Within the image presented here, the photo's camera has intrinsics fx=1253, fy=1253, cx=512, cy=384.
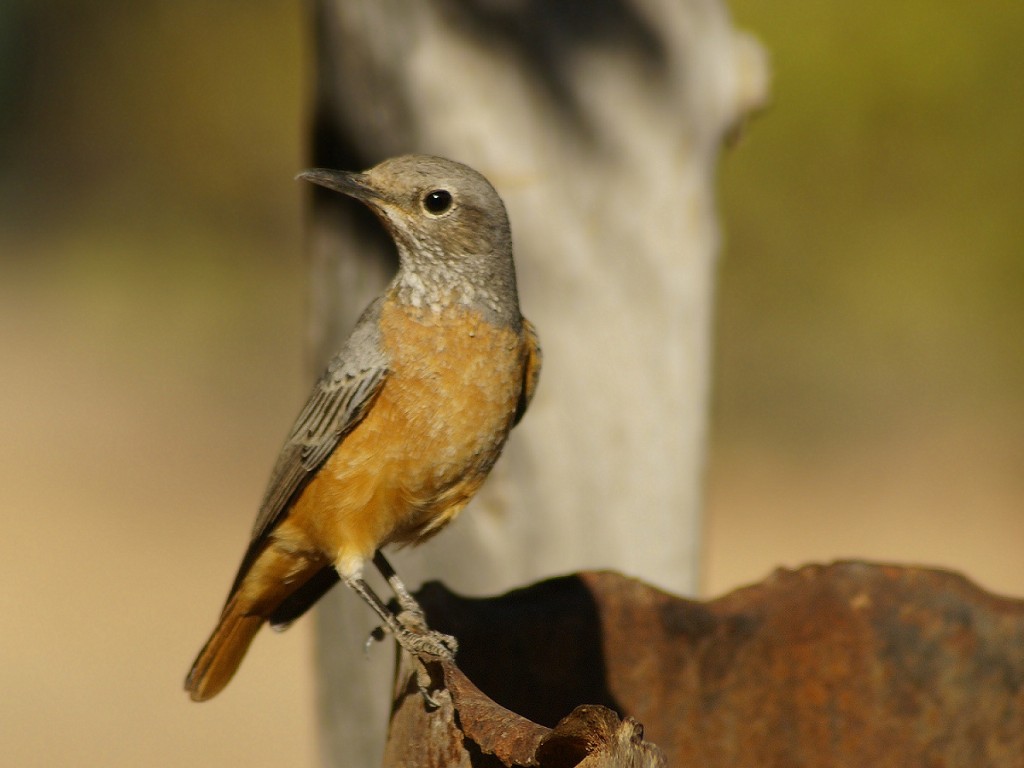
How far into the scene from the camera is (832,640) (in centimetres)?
342

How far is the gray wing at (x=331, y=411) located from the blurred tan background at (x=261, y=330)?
171 inches

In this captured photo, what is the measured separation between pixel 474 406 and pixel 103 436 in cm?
854

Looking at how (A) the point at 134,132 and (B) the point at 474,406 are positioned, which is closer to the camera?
(B) the point at 474,406

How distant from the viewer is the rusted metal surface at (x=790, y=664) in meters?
3.28

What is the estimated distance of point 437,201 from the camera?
3.62m

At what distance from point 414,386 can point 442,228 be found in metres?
0.47

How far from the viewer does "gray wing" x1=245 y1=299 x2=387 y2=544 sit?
11.9 feet

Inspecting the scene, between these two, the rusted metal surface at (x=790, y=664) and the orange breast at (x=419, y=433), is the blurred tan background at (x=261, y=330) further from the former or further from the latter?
the rusted metal surface at (x=790, y=664)

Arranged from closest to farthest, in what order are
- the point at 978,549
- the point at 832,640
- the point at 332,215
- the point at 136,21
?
the point at 832,640
the point at 332,215
the point at 978,549
the point at 136,21

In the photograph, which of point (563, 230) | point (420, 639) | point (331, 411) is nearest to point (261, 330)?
point (563, 230)

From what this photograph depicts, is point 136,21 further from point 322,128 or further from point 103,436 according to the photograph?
point 322,128

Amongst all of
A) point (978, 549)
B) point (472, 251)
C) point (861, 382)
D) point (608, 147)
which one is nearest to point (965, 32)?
point (861, 382)

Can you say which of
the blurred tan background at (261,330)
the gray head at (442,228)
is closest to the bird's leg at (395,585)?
the gray head at (442,228)

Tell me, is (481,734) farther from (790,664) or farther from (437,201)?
(437,201)
